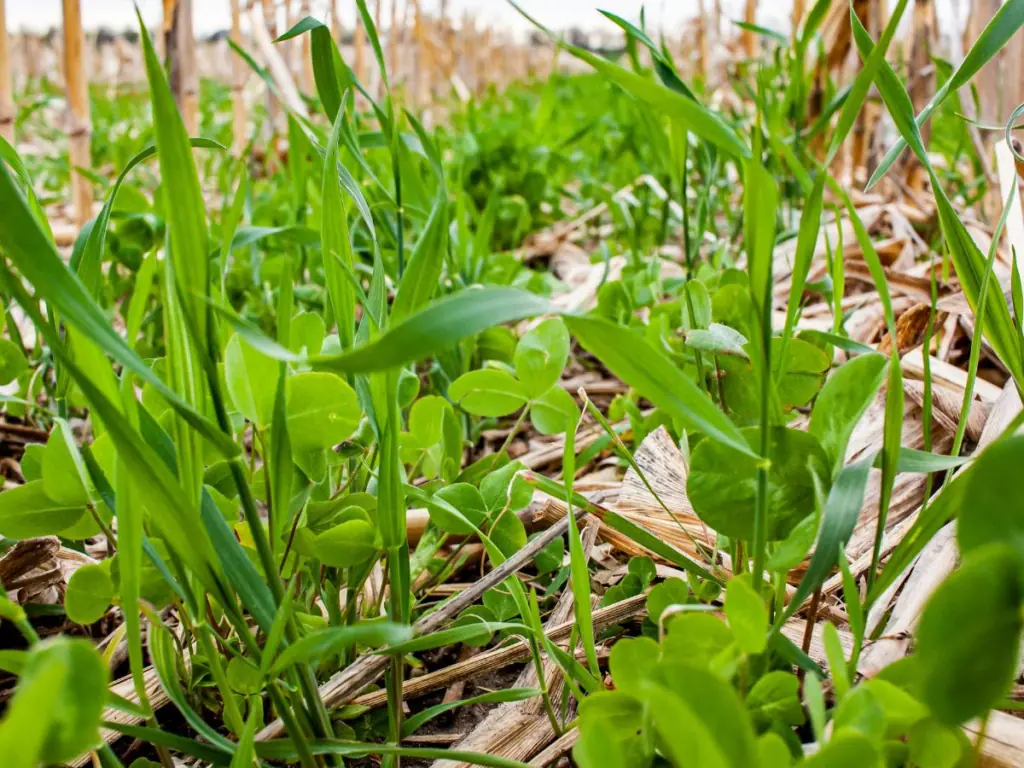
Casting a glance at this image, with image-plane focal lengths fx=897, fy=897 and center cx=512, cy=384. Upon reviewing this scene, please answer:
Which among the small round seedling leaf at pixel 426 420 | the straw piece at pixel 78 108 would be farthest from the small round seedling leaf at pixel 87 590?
the straw piece at pixel 78 108

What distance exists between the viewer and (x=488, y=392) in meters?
0.63

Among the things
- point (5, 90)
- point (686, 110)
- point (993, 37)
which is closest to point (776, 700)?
point (686, 110)

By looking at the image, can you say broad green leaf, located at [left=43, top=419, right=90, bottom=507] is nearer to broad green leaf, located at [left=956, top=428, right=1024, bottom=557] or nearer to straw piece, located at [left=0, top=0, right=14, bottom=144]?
broad green leaf, located at [left=956, top=428, right=1024, bottom=557]

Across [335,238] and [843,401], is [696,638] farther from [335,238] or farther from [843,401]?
[335,238]

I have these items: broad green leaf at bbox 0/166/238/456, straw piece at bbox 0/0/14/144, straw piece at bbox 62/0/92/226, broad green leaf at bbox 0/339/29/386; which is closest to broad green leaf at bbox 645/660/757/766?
broad green leaf at bbox 0/166/238/456

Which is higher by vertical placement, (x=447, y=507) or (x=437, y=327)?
(x=437, y=327)

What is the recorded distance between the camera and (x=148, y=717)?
15.8 inches

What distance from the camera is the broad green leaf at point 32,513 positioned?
470 mm

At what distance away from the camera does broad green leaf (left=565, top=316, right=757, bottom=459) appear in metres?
0.35

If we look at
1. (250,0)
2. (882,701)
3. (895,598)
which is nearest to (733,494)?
(882,701)

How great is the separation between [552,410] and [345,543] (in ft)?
0.60

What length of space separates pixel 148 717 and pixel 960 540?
341mm

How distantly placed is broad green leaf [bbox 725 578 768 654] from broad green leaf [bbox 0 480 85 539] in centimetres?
34

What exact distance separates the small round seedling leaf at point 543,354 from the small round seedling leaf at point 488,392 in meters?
0.01
